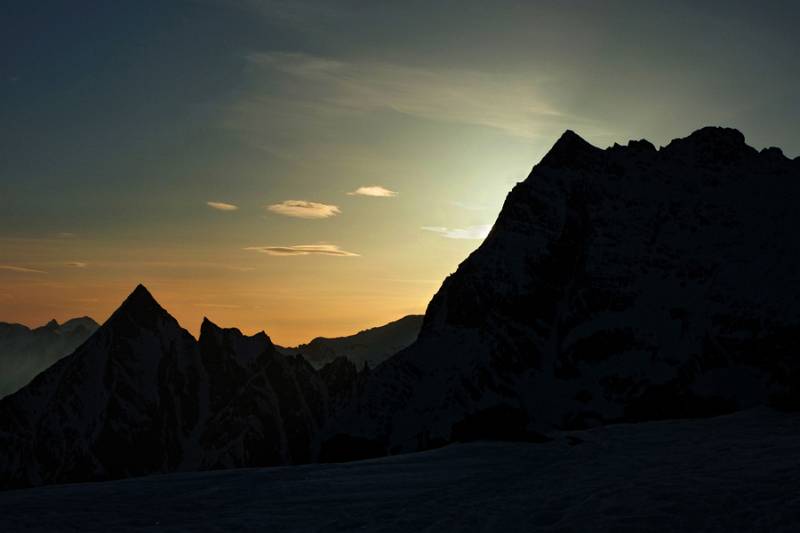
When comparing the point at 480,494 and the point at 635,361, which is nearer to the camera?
the point at 480,494

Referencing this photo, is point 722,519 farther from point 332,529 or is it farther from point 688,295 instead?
point 688,295

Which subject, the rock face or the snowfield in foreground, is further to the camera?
the rock face

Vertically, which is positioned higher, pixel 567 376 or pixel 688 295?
pixel 688 295

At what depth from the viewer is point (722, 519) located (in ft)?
52.0

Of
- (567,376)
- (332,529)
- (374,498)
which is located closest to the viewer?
(332,529)

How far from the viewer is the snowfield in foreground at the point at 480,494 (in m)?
16.8

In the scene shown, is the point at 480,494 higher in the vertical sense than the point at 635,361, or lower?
lower

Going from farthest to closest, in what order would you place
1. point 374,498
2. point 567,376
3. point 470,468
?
point 567,376
point 470,468
point 374,498

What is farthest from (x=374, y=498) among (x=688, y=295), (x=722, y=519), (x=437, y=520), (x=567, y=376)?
(x=688, y=295)

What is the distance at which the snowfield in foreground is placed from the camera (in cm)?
1681

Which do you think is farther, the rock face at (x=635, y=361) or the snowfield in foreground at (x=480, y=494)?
the rock face at (x=635, y=361)

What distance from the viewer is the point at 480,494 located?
67.9 feet

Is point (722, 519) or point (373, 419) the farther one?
point (373, 419)

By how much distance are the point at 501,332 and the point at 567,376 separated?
71.0ft
